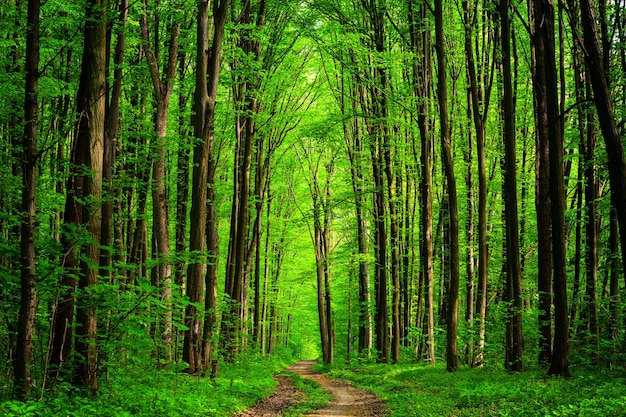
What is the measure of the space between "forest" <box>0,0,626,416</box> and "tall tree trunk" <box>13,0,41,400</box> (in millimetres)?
28

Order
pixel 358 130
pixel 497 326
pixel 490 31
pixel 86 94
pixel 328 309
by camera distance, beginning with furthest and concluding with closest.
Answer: pixel 328 309, pixel 358 130, pixel 490 31, pixel 497 326, pixel 86 94

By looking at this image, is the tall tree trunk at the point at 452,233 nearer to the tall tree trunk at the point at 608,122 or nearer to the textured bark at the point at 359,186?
the textured bark at the point at 359,186

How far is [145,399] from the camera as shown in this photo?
8461 millimetres

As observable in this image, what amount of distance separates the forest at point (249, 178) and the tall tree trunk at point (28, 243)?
0.03m

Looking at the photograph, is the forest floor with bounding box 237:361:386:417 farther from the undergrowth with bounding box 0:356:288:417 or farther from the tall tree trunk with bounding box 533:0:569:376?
the tall tree trunk with bounding box 533:0:569:376

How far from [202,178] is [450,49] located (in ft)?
41.2

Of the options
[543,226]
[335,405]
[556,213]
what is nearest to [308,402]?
[335,405]

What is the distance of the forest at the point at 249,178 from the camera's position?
25.3 feet

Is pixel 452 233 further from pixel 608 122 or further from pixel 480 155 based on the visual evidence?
pixel 608 122

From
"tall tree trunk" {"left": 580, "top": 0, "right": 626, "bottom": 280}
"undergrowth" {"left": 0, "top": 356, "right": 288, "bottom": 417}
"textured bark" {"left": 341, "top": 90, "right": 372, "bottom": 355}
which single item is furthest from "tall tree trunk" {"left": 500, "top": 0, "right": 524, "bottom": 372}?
"textured bark" {"left": 341, "top": 90, "right": 372, "bottom": 355}

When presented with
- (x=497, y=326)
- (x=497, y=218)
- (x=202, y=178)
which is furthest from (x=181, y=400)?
(x=497, y=218)

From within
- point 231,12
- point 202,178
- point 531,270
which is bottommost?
point 531,270

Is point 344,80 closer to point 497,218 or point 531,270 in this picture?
point 497,218

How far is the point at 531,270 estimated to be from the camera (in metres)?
26.3
